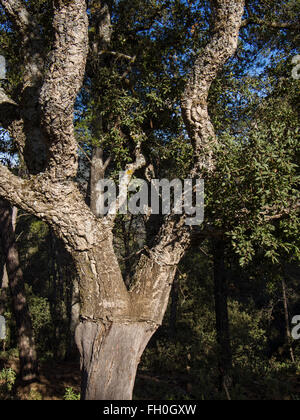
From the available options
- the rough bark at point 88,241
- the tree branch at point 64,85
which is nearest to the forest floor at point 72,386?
the rough bark at point 88,241

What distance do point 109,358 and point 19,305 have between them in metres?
5.64

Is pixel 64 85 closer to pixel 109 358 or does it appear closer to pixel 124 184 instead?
pixel 124 184

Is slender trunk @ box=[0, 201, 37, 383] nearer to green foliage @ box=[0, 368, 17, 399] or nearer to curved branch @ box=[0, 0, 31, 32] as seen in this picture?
green foliage @ box=[0, 368, 17, 399]

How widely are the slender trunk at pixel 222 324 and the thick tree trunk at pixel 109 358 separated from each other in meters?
3.82

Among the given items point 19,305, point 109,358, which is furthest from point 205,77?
point 19,305

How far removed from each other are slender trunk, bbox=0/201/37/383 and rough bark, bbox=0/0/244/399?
5.11m

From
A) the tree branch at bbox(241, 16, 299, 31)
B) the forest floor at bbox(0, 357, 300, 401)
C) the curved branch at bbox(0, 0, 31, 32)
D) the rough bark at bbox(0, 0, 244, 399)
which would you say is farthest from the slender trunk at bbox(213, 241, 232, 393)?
the curved branch at bbox(0, 0, 31, 32)

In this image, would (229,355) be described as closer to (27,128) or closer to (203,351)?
(203,351)

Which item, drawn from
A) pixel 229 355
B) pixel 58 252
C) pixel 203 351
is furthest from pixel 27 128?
pixel 58 252

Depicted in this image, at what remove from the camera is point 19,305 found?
9797mm

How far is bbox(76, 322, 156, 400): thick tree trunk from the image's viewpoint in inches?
199

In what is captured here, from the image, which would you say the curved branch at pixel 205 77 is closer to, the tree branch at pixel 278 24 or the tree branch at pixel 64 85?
the tree branch at pixel 64 85

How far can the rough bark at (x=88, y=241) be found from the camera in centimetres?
509

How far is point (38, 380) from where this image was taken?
949cm
